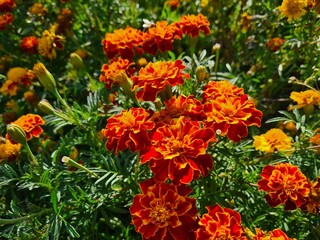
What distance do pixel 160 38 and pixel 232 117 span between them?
49cm

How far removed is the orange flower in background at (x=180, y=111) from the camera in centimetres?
110

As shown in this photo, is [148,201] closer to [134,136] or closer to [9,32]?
[134,136]

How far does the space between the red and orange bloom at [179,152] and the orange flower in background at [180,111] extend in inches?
3.0

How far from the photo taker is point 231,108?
1.05 meters

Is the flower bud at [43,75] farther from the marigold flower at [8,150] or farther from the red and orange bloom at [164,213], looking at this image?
the red and orange bloom at [164,213]

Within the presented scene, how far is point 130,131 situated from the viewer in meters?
1.05

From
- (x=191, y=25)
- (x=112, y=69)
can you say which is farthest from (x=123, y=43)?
(x=191, y=25)

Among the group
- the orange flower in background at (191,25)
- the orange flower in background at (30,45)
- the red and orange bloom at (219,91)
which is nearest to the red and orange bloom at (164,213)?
the red and orange bloom at (219,91)

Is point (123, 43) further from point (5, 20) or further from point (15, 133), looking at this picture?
point (5, 20)

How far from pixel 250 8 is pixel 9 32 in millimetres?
1331

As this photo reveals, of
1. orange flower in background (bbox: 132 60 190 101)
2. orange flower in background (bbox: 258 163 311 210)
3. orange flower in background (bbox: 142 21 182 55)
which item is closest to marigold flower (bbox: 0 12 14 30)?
orange flower in background (bbox: 142 21 182 55)

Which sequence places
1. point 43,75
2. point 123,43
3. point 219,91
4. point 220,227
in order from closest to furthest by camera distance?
point 220,227 < point 219,91 < point 43,75 < point 123,43

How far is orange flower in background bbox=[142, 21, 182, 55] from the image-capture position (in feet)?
4.66

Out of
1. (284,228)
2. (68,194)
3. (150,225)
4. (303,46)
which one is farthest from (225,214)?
(303,46)
